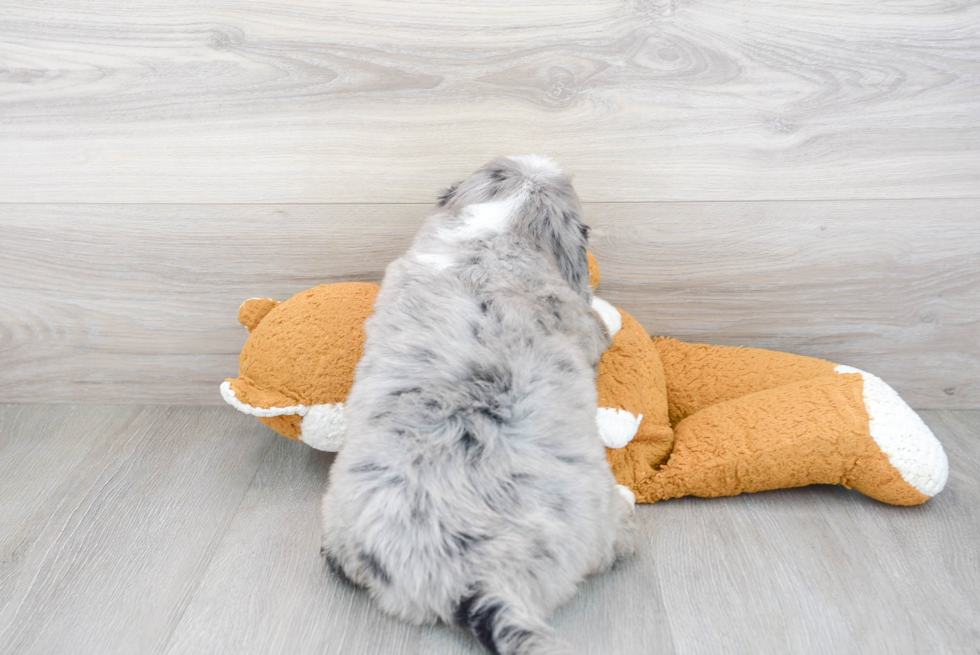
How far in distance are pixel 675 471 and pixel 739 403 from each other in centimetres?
21

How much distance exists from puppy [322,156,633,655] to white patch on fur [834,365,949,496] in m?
0.55

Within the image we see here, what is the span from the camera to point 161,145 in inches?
62.3

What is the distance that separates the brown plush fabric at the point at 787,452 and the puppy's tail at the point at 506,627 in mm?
519

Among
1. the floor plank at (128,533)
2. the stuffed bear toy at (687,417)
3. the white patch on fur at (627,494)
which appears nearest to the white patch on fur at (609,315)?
the stuffed bear toy at (687,417)

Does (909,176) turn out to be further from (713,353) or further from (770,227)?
(713,353)

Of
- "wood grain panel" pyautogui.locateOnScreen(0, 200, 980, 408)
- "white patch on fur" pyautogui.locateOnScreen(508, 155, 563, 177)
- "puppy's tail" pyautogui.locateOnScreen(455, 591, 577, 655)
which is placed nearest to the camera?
"puppy's tail" pyautogui.locateOnScreen(455, 591, 577, 655)

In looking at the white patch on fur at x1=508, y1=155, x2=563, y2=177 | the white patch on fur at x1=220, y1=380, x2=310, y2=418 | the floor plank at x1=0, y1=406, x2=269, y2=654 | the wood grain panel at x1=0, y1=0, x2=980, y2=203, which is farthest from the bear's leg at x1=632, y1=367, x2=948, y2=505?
the floor plank at x1=0, y1=406, x2=269, y2=654

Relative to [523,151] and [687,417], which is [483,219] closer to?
[523,151]

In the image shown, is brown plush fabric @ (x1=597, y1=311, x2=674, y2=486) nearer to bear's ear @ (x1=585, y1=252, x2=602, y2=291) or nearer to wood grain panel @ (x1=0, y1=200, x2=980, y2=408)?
bear's ear @ (x1=585, y1=252, x2=602, y2=291)

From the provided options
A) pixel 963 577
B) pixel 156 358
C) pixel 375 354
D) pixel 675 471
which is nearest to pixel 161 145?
pixel 156 358

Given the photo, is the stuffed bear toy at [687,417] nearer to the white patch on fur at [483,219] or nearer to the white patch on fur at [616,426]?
the white patch on fur at [616,426]

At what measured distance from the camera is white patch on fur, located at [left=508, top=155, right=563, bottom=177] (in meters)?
1.35

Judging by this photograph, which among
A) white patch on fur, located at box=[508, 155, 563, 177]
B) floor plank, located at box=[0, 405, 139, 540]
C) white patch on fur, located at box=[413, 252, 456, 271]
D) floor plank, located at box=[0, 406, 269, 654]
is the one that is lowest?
floor plank, located at box=[0, 405, 139, 540]

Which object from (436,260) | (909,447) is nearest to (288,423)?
(436,260)
